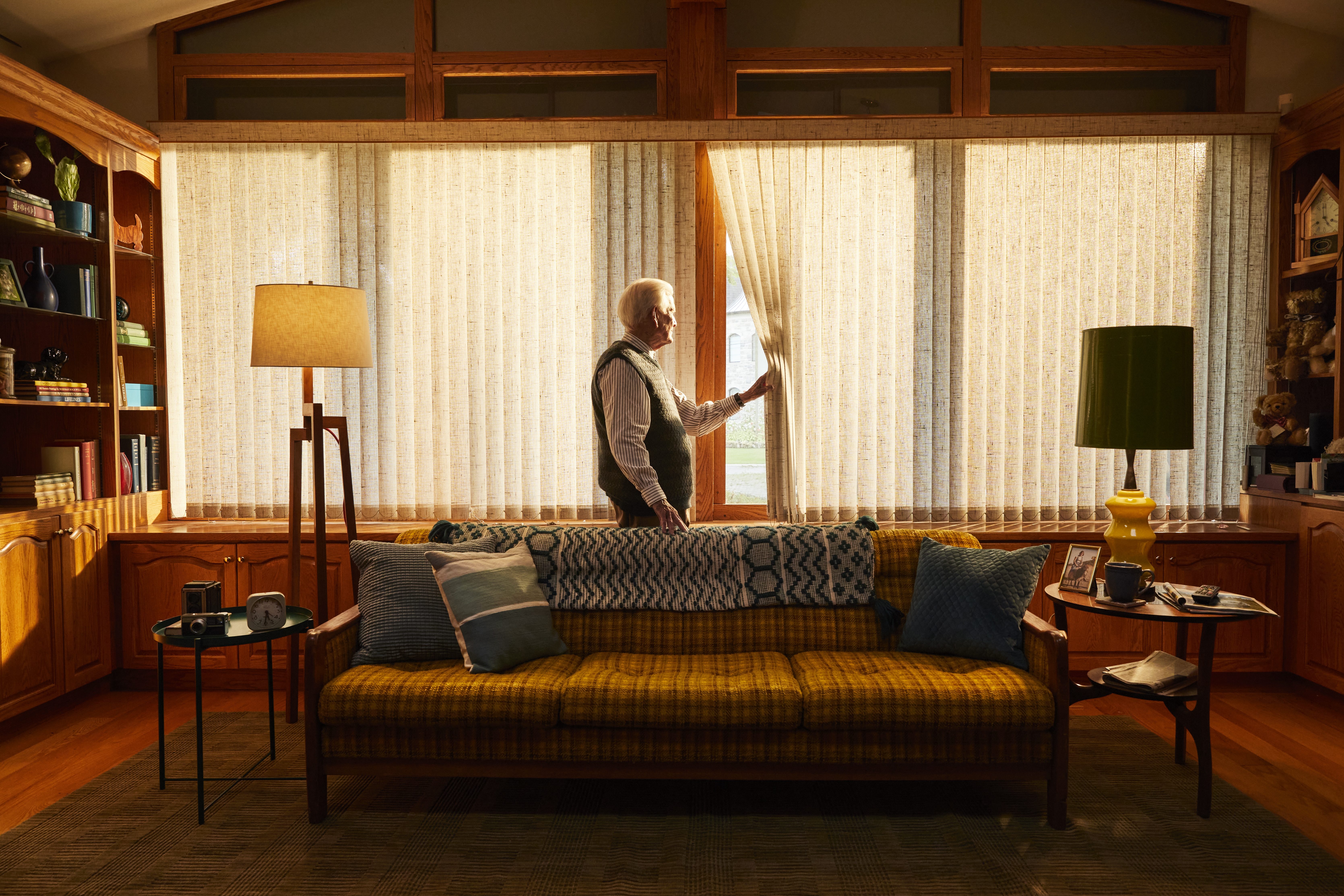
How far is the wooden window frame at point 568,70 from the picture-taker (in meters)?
3.82

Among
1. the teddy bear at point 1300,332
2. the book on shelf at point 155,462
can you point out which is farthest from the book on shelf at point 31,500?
the teddy bear at point 1300,332

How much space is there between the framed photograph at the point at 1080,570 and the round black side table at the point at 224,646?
2377mm

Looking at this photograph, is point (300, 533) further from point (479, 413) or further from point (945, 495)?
point (945, 495)

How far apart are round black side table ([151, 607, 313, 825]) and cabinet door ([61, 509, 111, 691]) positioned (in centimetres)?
84

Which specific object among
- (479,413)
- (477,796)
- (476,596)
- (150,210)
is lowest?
(477,796)

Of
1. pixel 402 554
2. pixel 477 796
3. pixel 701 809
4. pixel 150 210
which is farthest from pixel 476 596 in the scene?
pixel 150 210

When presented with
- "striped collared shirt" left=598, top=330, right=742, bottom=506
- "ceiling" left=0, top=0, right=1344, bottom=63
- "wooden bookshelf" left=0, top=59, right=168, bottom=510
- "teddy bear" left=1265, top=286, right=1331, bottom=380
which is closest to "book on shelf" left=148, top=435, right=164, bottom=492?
"wooden bookshelf" left=0, top=59, right=168, bottom=510

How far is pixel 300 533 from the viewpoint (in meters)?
3.54

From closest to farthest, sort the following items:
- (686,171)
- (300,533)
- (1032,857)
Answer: (1032,857), (300,533), (686,171)

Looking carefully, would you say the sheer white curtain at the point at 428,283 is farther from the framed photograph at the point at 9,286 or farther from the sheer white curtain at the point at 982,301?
the framed photograph at the point at 9,286

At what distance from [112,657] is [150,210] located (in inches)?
77.2

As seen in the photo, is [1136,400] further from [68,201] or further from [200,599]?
[68,201]

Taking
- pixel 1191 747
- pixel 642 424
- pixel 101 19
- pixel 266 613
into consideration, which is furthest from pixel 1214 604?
pixel 101 19

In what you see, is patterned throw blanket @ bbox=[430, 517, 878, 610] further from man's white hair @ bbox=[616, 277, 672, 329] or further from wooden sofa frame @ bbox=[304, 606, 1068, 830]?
man's white hair @ bbox=[616, 277, 672, 329]
